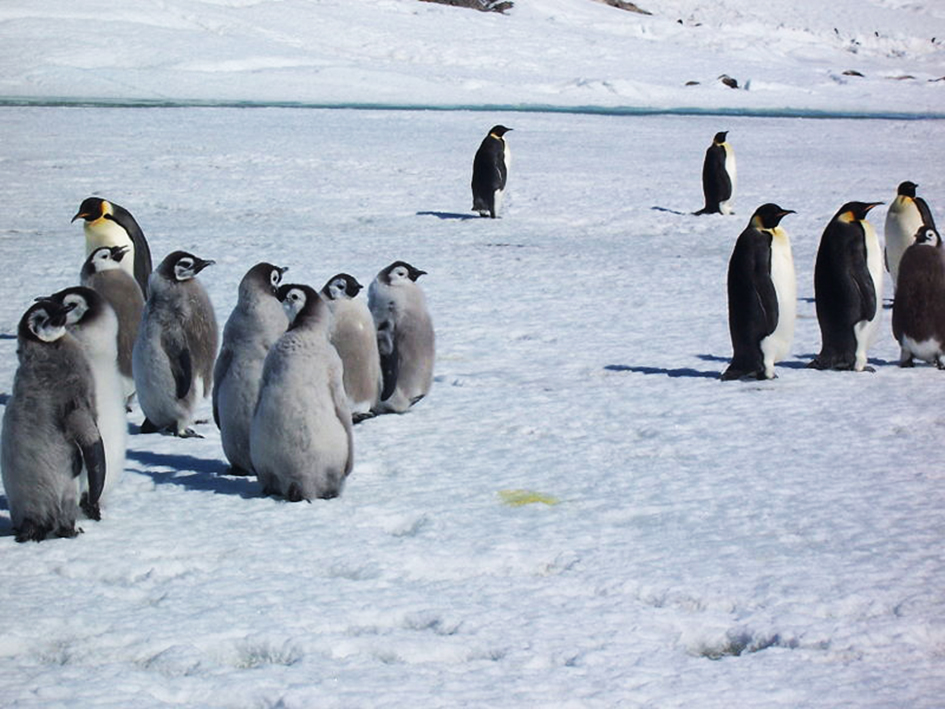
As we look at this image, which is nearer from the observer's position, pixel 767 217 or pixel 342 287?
pixel 342 287

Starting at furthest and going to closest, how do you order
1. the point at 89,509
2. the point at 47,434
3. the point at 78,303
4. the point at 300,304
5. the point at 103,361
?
the point at 300,304
the point at 78,303
the point at 103,361
the point at 89,509
the point at 47,434

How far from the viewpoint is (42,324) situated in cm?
314

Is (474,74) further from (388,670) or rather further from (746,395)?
(388,670)

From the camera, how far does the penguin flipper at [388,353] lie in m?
4.59

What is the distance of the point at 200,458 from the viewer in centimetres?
403

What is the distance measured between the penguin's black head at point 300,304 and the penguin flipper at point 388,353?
35.4 inches

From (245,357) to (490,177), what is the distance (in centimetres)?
736

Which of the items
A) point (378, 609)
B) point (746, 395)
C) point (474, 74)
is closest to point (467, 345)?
point (746, 395)

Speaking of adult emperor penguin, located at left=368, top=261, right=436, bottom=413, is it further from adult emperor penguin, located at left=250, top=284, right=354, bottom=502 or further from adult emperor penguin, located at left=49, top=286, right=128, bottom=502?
adult emperor penguin, located at left=49, top=286, right=128, bottom=502

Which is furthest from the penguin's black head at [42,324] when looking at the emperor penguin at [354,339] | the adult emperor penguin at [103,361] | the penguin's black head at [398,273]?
the penguin's black head at [398,273]

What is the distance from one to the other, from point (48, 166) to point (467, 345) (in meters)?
8.82

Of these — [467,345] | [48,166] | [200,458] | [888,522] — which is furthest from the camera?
[48,166]

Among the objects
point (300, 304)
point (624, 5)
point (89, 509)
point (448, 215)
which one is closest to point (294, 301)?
point (300, 304)

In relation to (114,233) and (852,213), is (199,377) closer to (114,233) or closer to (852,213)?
(114,233)
